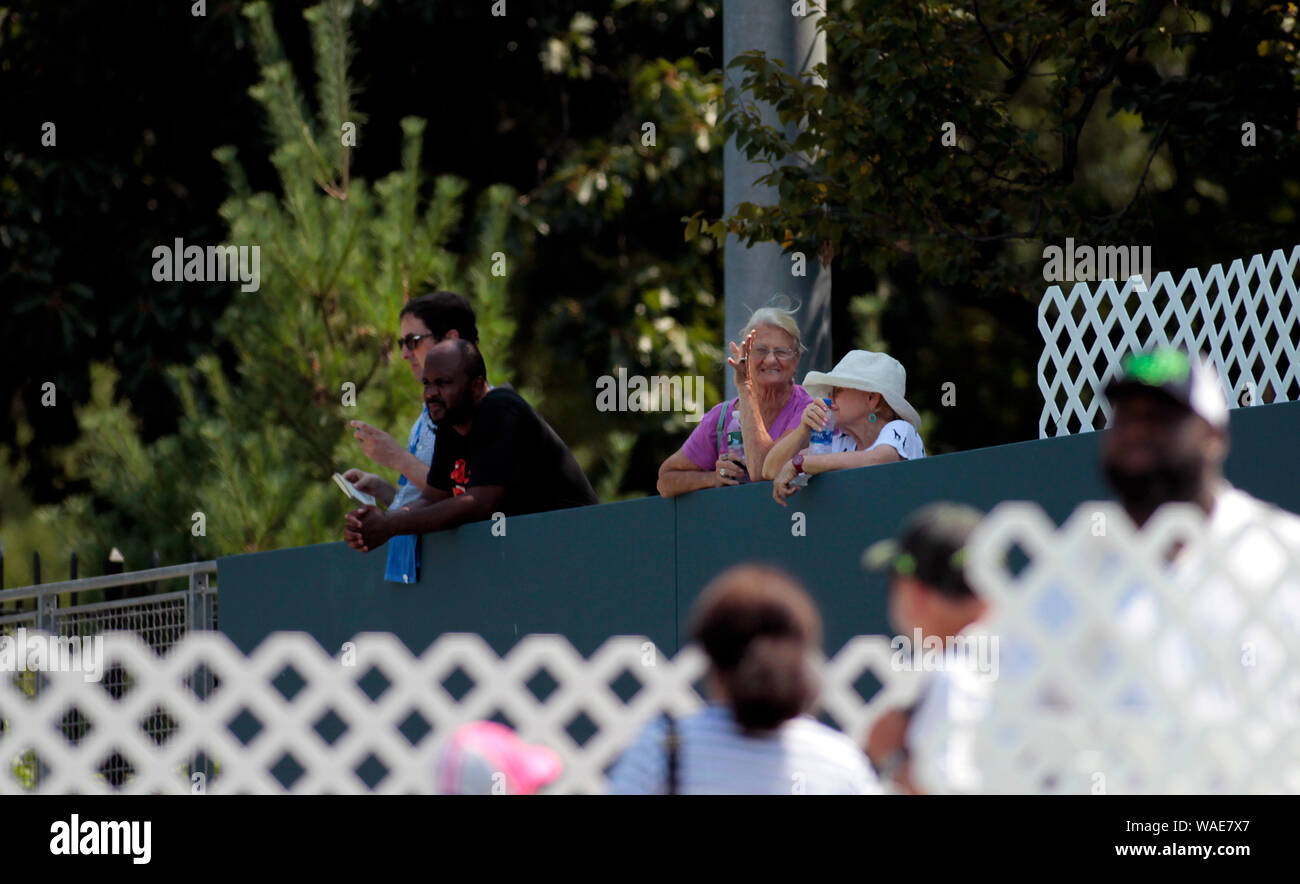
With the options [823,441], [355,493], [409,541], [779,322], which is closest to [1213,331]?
[823,441]

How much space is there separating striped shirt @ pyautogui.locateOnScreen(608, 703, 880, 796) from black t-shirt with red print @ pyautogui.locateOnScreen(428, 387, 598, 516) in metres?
4.09

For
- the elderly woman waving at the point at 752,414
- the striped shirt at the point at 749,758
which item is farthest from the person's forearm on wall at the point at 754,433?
the striped shirt at the point at 749,758

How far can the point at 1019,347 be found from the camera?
1969 centimetres

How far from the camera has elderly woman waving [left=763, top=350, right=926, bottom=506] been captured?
6406mm

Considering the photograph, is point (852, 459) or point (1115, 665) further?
point (852, 459)

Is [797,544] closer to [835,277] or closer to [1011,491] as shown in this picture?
[1011,491]

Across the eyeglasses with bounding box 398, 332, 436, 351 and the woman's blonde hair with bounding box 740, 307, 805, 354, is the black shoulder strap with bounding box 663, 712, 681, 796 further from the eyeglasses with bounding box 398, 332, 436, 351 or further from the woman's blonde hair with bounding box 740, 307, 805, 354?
the eyeglasses with bounding box 398, 332, 436, 351

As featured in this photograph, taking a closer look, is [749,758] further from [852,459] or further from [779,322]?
[779,322]

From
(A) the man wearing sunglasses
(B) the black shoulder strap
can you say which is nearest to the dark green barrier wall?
(A) the man wearing sunglasses

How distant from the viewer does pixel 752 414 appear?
6781 millimetres

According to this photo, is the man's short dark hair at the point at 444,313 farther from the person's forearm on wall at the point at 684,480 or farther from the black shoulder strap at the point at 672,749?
the black shoulder strap at the point at 672,749

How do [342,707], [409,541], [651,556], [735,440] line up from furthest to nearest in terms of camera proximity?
[409,541] < [651,556] < [735,440] < [342,707]

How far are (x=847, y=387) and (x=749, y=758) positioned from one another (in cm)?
320

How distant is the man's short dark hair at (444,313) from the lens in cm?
805
